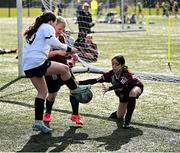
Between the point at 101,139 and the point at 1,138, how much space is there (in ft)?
4.20

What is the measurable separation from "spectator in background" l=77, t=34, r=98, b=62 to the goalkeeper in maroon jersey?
22.0 feet

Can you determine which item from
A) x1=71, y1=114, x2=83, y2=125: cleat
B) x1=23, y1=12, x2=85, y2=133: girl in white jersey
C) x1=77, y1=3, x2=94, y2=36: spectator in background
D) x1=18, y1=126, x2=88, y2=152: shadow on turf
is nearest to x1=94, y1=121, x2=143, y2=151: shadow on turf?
x1=18, y1=126, x2=88, y2=152: shadow on turf

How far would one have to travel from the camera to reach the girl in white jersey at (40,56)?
6418 mm

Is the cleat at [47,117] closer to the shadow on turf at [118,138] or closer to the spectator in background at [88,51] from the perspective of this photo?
the shadow on turf at [118,138]

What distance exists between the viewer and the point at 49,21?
654 cm

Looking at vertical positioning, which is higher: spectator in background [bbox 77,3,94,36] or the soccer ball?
spectator in background [bbox 77,3,94,36]

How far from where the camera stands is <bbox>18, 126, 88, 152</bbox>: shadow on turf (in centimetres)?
591

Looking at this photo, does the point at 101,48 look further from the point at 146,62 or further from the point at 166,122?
the point at 166,122

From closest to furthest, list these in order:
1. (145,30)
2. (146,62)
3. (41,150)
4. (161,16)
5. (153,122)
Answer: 1. (41,150)
2. (153,122)
3. (146,62)
4. (145,30)
5. (161,16)

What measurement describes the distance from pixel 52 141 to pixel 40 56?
112 centimetres

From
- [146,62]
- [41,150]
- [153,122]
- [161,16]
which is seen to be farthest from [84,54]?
[161,16]

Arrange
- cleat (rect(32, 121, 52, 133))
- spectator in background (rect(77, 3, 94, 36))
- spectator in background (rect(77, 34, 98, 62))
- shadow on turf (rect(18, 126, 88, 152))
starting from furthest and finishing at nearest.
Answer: spectator in background (rect(77, 3, 94, 36)) → spectator in background (rect(77, 34, 98, 62)) → cleat (rect(32, 121, 52, 133)) → shadow on turf (rect(18, 126, 88, 152))

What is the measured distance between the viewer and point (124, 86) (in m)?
7.10

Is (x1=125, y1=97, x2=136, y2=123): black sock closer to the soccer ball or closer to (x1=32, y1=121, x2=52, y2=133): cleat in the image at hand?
the soccer ball
